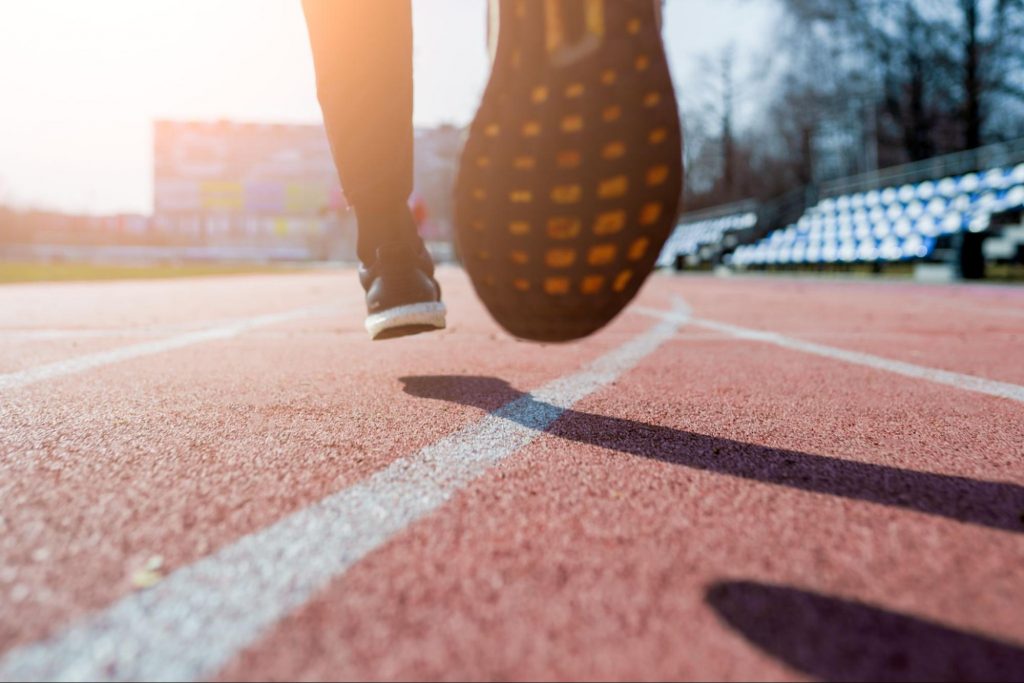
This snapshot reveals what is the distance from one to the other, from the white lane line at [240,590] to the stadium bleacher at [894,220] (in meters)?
11.9

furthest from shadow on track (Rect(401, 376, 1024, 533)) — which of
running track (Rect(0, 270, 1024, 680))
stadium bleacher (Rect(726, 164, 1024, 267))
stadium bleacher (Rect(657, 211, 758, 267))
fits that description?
stadium bleacher (Rect(657, 211, 758, 267))

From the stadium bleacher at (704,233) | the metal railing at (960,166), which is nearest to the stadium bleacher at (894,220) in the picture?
→ the metal railing at (960,166)

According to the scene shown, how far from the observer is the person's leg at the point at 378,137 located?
1.49 metres

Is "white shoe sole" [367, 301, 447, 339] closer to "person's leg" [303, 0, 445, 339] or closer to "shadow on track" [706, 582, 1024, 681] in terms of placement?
"person's leg" [303, 0, 445, 339]

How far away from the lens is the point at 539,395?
169cm

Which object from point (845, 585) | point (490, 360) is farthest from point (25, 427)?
point (845, 585)

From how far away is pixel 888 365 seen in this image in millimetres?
2270

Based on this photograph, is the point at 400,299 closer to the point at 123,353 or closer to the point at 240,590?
the point at 240,590

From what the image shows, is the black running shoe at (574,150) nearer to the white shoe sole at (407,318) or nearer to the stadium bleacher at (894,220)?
the white shoe sole at (407,318)

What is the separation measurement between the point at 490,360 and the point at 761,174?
35.6m

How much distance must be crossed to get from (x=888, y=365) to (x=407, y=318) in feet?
5.14

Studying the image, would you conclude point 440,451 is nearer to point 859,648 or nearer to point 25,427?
point 859,648

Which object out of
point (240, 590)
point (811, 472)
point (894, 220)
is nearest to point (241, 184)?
point (894, 220)

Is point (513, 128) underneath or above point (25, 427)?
above
